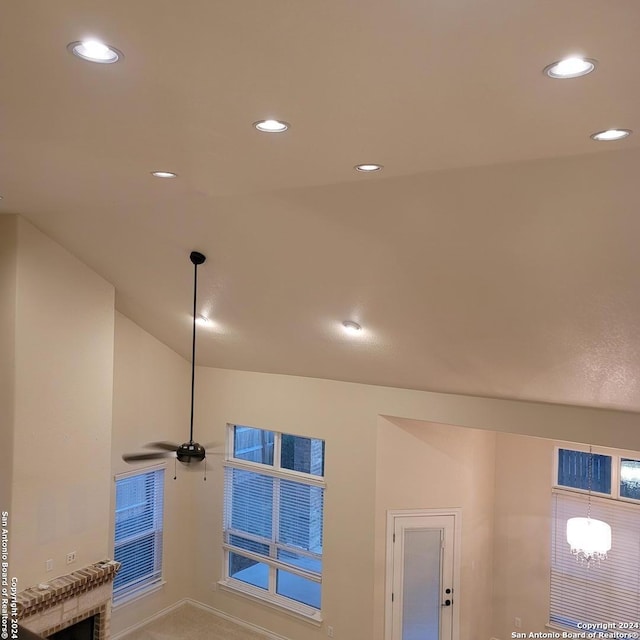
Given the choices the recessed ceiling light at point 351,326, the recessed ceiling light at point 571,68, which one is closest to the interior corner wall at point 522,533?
the recessed ceiling light at point 351,326

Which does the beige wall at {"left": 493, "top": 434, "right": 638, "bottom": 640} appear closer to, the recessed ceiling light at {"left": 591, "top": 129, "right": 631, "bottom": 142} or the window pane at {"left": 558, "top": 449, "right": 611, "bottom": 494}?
the window pane at {"left": 558, "top": 449, "right": 611, "bottom": 494}

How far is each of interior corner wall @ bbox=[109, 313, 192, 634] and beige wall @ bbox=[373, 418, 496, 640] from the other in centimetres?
293

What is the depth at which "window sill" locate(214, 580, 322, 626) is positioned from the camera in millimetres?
7301

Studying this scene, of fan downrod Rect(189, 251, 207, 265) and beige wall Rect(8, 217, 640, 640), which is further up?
fan downrod Rect(189, 251, 207, 265)

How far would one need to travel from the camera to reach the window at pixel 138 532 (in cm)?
758

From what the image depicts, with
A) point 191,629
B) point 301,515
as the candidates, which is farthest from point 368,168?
point 191,629

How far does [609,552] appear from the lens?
7.18m

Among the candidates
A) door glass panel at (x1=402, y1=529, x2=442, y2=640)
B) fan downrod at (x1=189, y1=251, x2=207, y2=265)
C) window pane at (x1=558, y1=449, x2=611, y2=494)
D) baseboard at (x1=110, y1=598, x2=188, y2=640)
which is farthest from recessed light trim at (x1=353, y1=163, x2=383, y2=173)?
baseboard at (x1=110, y1=598, x2=188, y2=640)

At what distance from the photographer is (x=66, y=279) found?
5773 millimetres

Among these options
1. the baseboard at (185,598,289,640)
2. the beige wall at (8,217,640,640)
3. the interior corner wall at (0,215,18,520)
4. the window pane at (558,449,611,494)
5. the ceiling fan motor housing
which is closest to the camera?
the ceiling fan motor housing

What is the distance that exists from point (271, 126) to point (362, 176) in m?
0.90

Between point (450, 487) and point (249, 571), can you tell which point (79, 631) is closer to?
point (249, 571)

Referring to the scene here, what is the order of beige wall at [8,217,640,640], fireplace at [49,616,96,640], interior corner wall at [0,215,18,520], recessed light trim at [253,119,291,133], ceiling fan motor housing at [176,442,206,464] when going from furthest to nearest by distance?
fireplace at [49,616,96,640] → beige wall at [8,217,640,640] → interior corner wall at [0,215,18,520] → ceiling fan motor housing at [176,442,206,464] → recessed light trim at [253,119,291,133]

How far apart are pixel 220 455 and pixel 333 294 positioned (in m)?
4.26
